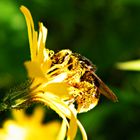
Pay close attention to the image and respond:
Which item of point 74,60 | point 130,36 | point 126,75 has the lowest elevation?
point 126,75

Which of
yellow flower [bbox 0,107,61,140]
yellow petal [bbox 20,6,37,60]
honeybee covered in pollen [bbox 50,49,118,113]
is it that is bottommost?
yellow flower [bbox 0,107,61,140]

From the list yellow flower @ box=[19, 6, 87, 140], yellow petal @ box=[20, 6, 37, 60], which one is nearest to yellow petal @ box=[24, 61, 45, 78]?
yellow flower @ box=[19, 6, 87, 140]

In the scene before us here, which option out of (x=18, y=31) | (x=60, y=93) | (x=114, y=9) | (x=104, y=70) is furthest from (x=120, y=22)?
(x=60, y=93)

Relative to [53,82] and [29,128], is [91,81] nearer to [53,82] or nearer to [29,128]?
[53,82]

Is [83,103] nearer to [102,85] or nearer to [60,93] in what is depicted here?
[102,85]

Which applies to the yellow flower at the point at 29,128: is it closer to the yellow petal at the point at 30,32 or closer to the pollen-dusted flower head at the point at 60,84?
the pollen-dusted flower head at the point at 60,84

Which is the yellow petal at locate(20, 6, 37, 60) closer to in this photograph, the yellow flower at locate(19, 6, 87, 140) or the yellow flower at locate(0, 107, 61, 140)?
the yellow flower at locate(19, 6, 87, 140)

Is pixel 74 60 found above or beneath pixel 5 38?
above
